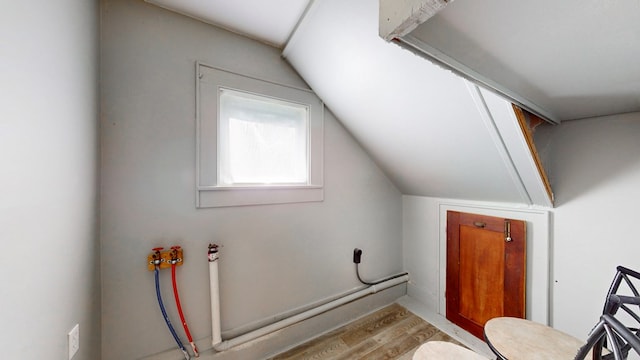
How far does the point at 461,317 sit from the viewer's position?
1910 millimetres

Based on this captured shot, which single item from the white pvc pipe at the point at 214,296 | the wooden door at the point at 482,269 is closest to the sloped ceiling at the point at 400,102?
the wooden door at the point at 482,269

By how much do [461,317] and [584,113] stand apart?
1760mm

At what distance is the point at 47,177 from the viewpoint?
76cm

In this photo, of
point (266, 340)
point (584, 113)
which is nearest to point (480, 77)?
point (584, 113)

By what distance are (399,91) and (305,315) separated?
1.83 m

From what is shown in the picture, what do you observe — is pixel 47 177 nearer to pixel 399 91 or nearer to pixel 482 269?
pixel 399 91

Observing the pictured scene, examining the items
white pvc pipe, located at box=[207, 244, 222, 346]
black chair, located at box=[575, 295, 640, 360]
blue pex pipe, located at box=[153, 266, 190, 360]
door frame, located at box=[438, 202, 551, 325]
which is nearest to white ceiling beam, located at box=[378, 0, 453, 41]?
black chair, located at box=[575, 295, 640, 360]

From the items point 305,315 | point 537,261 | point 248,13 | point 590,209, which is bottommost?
point 305,315

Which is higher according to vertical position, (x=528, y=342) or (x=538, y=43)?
(x=538, y=43)

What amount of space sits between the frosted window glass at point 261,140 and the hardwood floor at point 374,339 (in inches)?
52.0

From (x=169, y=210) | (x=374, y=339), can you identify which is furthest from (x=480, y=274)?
(x=169, y=210)

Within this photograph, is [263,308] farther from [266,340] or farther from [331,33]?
[331,33]

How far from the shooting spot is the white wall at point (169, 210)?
4.00ft

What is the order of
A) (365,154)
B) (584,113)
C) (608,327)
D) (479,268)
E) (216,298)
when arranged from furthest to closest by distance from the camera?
(365,154) → (479,268) → (216,298) → (584,113) → (608,327)
